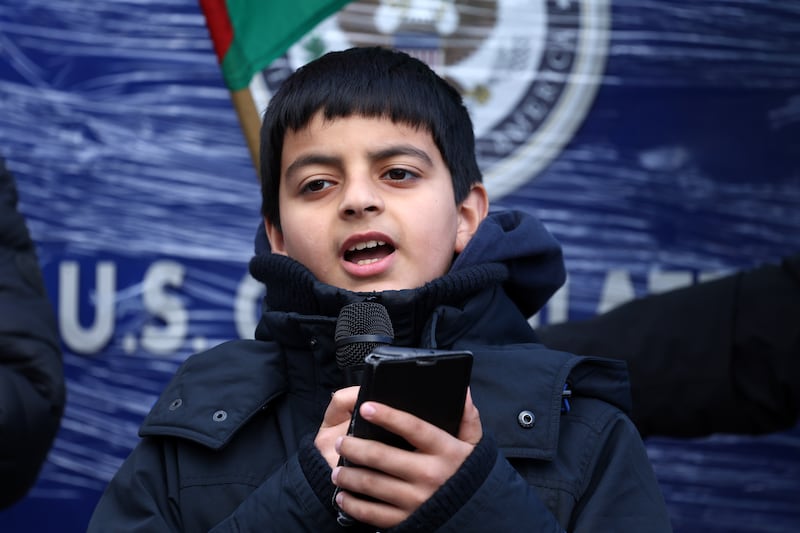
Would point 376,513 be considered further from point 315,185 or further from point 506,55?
point 506,55

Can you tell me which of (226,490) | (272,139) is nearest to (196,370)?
(226,490)

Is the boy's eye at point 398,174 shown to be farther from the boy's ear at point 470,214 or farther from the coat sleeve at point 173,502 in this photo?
the coat sleeve at point 173,502

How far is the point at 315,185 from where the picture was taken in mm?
1457

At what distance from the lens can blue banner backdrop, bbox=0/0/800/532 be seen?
2496 mm

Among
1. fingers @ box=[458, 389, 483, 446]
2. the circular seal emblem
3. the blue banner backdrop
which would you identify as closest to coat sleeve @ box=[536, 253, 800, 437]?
the blue banner backdrop

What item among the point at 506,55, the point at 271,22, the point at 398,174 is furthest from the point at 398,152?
the point at 506,55

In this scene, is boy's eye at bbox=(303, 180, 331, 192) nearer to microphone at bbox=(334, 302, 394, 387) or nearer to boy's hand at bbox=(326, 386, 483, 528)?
microphone at bbox=(334, 302, 394, 387)

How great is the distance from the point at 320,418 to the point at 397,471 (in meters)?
0.38

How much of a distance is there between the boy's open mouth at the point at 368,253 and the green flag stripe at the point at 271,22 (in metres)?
0.84

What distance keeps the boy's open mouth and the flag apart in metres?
0.84

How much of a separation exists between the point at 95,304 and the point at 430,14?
3.56 ft

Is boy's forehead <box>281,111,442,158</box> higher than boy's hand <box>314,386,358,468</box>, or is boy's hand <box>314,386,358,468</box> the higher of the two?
boy's forehead <box>281,111,442,158</box>

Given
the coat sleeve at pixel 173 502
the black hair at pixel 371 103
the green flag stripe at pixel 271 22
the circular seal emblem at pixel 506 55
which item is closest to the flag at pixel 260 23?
the green flag stripe at pixel 271 22

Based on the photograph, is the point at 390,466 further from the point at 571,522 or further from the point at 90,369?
the point at 90,369
